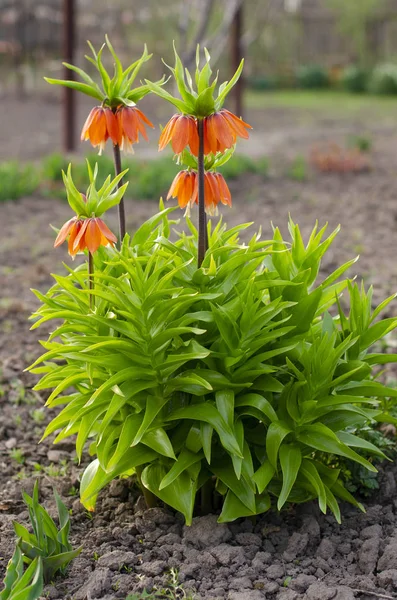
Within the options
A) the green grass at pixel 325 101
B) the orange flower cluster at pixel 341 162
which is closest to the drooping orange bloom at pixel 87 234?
the orange flower cluster at pixel 341 162

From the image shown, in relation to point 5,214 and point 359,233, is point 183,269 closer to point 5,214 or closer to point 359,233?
point 359,233

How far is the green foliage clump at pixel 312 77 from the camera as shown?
70.0 ft

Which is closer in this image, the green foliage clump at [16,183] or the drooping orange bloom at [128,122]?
the drooping orange bloom at [128,122]

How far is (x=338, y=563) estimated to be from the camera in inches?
109

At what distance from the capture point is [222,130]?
8.14 feet

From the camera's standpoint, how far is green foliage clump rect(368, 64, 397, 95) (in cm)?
1942

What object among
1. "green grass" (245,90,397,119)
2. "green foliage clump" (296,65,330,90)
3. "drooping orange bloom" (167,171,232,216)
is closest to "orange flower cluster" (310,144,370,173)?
"green grass" (245,90,397,119)

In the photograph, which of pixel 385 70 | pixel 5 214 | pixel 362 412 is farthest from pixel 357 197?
pixel 385 70

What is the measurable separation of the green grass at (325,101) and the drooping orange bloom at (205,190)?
1289cm

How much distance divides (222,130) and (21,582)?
138 cm

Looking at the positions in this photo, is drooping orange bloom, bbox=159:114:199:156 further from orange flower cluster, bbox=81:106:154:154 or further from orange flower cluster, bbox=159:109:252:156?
orange flower cluster, bbox=81:106:154:154

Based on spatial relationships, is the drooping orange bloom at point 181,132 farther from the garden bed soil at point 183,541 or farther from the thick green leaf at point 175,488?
the garden bed soil at point 183,541

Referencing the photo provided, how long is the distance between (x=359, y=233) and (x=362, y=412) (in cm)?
433

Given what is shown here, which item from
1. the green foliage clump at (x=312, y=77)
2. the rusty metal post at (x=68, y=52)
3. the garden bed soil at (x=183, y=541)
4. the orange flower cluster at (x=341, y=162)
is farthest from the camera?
the green foliage clump at (x=312, y=77)
